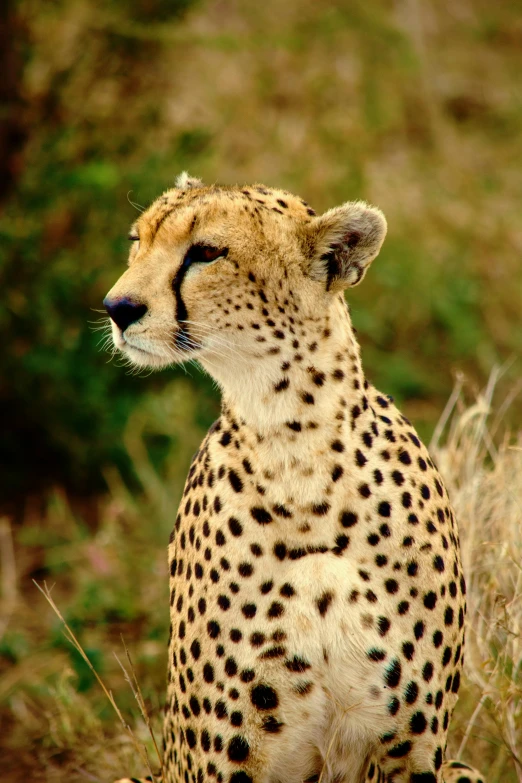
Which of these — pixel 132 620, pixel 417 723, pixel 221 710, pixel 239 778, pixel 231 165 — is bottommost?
pixel 132 620

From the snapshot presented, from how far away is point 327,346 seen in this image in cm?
189

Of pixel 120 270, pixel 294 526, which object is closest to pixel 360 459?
pixel 294 526

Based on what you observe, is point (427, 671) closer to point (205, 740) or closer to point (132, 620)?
point (205, 740)

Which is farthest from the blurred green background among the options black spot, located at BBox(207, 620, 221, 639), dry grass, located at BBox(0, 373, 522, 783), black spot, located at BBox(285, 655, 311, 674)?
black spot, located at BBox(285, 655, 311, 674)

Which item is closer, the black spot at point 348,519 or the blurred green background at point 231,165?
the black spot at point 348,519

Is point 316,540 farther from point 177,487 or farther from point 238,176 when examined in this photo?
point 238,176

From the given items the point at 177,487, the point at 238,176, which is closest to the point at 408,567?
the point at 177,487

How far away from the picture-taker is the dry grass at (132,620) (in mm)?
2412

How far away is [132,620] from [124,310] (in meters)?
2.02

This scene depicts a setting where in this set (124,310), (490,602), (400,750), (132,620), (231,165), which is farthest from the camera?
(231,165)

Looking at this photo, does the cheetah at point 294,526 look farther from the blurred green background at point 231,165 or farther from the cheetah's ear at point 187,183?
the blurred green background at point 231,165

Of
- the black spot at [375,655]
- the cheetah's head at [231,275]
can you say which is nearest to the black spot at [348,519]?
the black spot at [375,655]

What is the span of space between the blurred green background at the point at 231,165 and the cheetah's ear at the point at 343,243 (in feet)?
6.91

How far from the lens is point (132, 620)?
11.8ft
